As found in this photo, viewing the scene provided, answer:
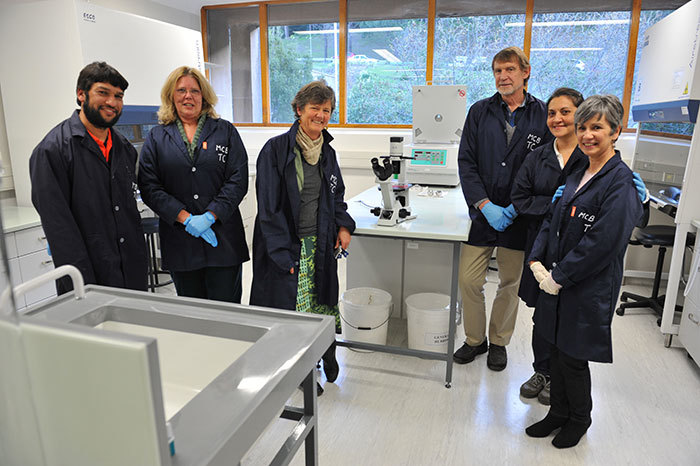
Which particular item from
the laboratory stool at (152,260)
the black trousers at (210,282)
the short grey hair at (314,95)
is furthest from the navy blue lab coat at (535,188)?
the laboratory stool at (152,260)

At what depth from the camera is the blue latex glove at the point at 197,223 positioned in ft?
6.58

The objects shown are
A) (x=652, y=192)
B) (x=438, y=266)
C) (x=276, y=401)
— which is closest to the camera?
(x=276, y=401)

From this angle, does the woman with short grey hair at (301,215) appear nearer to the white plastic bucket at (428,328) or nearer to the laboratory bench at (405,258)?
the laboratory bench at (405,258)

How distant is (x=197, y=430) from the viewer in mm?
750

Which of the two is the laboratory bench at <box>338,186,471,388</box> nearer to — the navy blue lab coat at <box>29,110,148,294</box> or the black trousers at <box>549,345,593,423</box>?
the black trousers at <box>549,345,593,423</box>

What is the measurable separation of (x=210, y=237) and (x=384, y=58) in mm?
3438

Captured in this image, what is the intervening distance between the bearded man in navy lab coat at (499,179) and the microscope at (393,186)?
12.4 inches

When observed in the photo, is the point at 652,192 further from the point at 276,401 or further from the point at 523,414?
the point at 276,401

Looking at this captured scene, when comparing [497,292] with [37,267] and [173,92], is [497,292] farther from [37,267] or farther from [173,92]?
[37,267]

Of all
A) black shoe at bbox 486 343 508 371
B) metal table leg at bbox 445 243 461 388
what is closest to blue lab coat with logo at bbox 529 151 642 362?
metal table leg at bbox 445 243 461 388

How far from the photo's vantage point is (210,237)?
2.07 meters

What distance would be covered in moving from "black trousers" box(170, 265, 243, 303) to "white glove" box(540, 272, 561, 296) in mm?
1373

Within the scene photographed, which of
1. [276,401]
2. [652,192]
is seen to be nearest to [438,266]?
[652,192]

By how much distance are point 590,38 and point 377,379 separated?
12.2 ft
